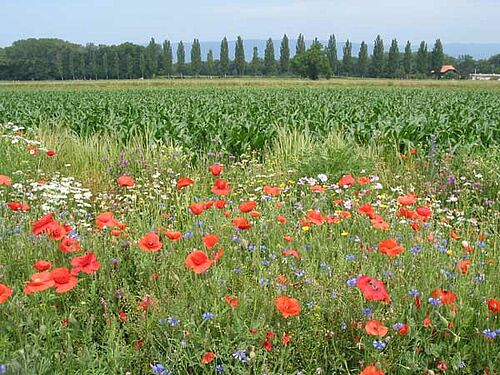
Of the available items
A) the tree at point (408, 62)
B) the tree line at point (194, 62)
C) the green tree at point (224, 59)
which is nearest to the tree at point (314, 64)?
the tree line at point (194, 62)

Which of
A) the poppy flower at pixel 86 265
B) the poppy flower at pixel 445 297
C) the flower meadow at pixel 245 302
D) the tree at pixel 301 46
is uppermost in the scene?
the tree at pixel 301 46

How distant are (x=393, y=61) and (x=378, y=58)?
3.97m

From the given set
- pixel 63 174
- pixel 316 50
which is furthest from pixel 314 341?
pixel 316 50

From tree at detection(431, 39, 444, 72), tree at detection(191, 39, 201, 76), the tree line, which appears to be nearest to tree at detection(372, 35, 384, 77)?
the tree line

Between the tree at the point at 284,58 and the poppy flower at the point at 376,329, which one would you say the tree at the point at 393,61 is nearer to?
the tree at the point at 284,58

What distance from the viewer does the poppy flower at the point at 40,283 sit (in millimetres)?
2170

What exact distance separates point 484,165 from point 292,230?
3.67 m

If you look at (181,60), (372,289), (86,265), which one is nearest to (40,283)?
(86,265)

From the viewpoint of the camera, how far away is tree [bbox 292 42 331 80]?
94562 millimetres

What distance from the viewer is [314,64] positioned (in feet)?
311

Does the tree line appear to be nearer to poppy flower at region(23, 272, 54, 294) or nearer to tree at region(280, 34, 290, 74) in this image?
tree at region(280, 34, 290, 74)

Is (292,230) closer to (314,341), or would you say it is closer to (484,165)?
(314,341)

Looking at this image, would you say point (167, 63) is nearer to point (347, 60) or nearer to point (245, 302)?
point (347, 60)

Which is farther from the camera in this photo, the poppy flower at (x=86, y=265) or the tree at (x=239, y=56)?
the tree at (x=239, y=56)
